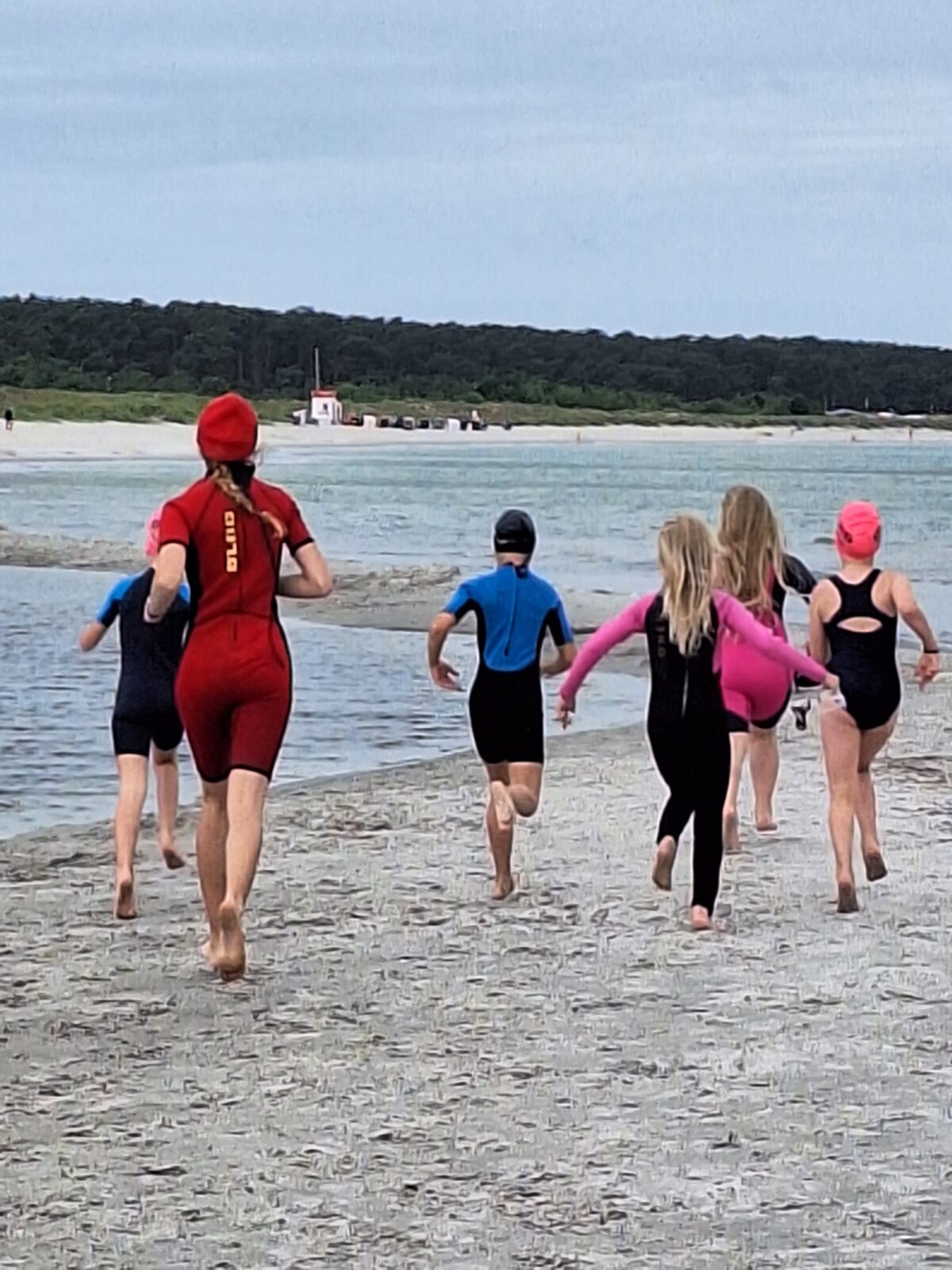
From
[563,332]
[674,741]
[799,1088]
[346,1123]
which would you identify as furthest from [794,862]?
[563,332]

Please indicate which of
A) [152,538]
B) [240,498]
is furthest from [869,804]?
[240,498]

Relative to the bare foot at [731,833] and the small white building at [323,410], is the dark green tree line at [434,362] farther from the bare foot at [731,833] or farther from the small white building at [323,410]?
the bare foot at [731,833]

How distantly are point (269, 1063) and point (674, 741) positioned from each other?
2.28 m

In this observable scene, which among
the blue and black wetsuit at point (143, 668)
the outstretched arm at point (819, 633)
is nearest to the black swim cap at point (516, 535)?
the outstretched arm at point (819, 633)

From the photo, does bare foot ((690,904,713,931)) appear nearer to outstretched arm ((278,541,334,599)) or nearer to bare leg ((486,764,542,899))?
bare leg ((486,764,542,899))

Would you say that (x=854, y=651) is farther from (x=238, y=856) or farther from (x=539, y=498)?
(x=539, y=498)

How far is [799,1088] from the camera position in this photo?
5535 millimetres

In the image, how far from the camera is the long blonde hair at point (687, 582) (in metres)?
7.46

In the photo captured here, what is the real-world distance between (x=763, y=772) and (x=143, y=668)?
2.93 metres

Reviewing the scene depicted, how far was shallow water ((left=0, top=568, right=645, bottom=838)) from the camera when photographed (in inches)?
449

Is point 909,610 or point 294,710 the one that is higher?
point 909,610

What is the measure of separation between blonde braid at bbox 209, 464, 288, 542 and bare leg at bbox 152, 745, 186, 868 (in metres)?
1.98

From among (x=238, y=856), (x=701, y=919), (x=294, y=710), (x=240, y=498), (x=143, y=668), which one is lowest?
(x=294, y=710)

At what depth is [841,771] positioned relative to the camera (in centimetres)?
799
